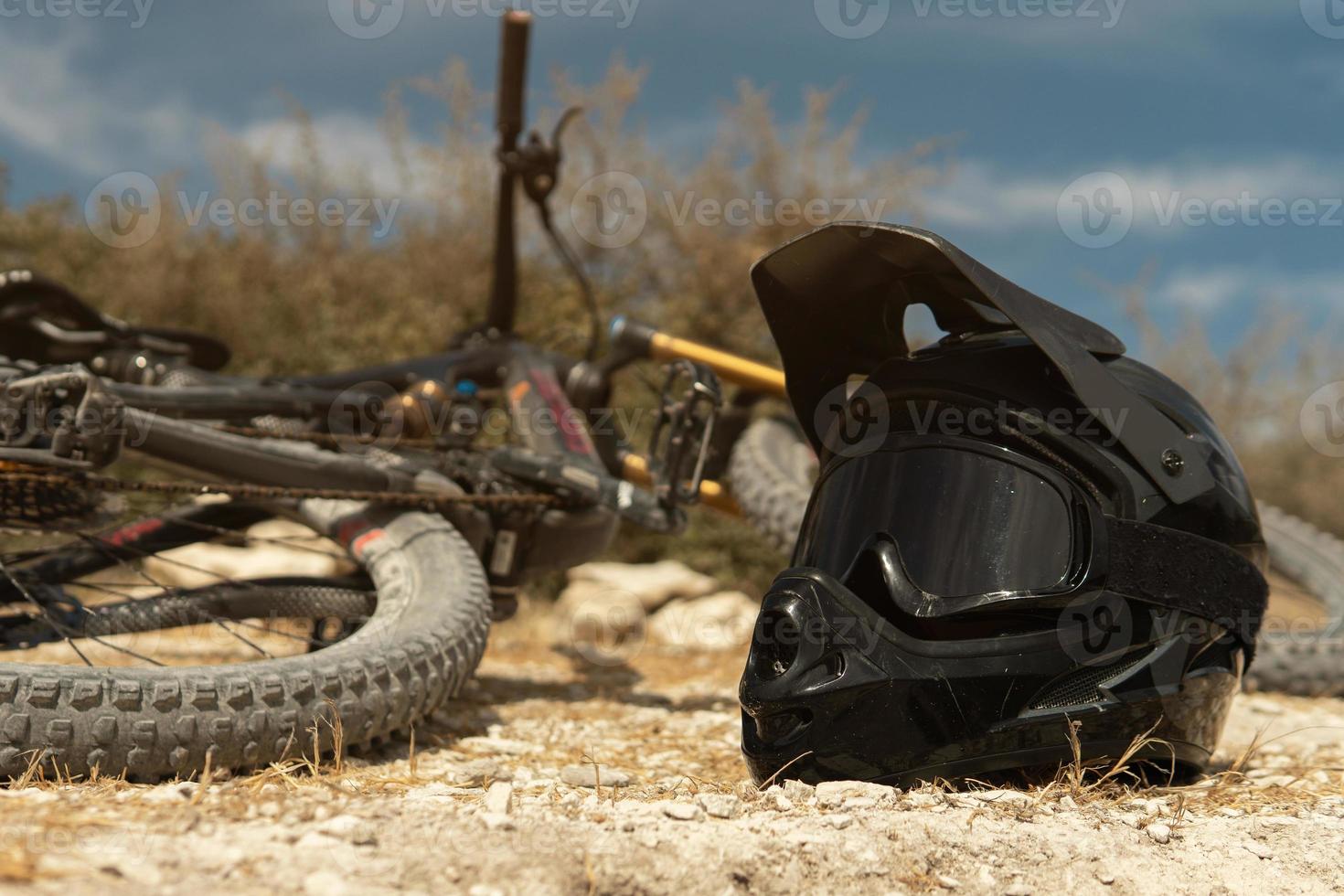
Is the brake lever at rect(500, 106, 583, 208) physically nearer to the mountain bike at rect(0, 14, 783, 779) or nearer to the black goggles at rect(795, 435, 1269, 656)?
the mountain bike at rect(0, 14, 783, 779)

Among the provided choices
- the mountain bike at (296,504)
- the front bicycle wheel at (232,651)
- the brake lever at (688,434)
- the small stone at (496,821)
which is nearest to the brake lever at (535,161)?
the mountain bike at (296,504)

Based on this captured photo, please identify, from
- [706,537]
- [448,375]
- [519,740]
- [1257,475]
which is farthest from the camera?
[1257,475]

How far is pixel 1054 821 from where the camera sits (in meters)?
1.87

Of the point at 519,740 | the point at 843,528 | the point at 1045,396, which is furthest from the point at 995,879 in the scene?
the point at 519,740

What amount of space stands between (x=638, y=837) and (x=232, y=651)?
332 centimetres

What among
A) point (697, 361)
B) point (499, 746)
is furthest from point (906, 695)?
point (697, 361)

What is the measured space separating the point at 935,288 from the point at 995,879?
1241 millimetres

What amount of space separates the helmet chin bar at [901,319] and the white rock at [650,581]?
4929 mm

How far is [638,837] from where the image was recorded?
65.2 inches

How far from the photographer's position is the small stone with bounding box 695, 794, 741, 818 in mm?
1790

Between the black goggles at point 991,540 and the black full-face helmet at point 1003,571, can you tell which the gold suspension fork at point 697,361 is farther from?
the black goggles at point 991,540

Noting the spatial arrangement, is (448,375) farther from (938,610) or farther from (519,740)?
(938,610)

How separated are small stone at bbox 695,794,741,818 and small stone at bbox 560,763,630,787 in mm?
339

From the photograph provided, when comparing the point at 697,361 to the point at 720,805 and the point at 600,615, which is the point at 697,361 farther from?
the point at 600,615
